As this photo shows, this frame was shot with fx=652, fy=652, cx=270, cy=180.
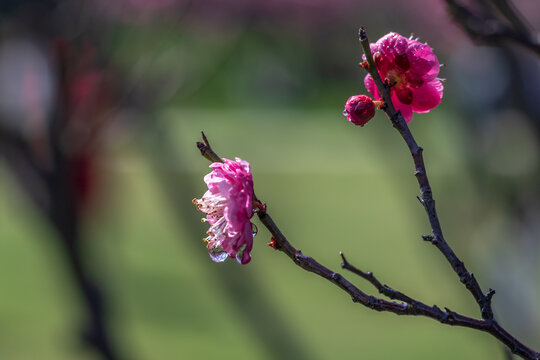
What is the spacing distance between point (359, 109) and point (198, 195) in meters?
4.97

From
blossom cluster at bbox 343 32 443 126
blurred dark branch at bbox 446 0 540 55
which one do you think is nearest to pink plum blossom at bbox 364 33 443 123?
blossom cluster at bbox 343 32 443 126

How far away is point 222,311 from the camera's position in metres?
5.82

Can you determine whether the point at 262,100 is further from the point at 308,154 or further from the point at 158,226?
the point at 158,226

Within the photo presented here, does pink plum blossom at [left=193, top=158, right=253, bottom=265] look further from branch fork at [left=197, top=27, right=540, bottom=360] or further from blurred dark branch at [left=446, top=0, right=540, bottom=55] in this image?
blurred dark branch at [left=446, top=0, right=540, bottom=55]

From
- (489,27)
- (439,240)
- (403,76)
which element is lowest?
(439,240)

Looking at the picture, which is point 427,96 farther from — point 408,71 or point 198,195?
point 198,195

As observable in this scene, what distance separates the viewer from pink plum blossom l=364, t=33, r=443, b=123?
845mm

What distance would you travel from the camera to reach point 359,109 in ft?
2.74

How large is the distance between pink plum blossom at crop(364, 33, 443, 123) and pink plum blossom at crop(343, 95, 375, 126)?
37mm

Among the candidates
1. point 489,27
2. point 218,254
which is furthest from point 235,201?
point 489,27

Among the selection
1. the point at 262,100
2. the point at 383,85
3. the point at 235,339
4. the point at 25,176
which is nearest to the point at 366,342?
the point at 235,339

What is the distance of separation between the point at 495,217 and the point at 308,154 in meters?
9.72

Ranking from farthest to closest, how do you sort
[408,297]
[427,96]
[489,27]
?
1. [489,27]
2. [427,96]
3. [408,297]

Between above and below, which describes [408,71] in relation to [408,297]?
above
